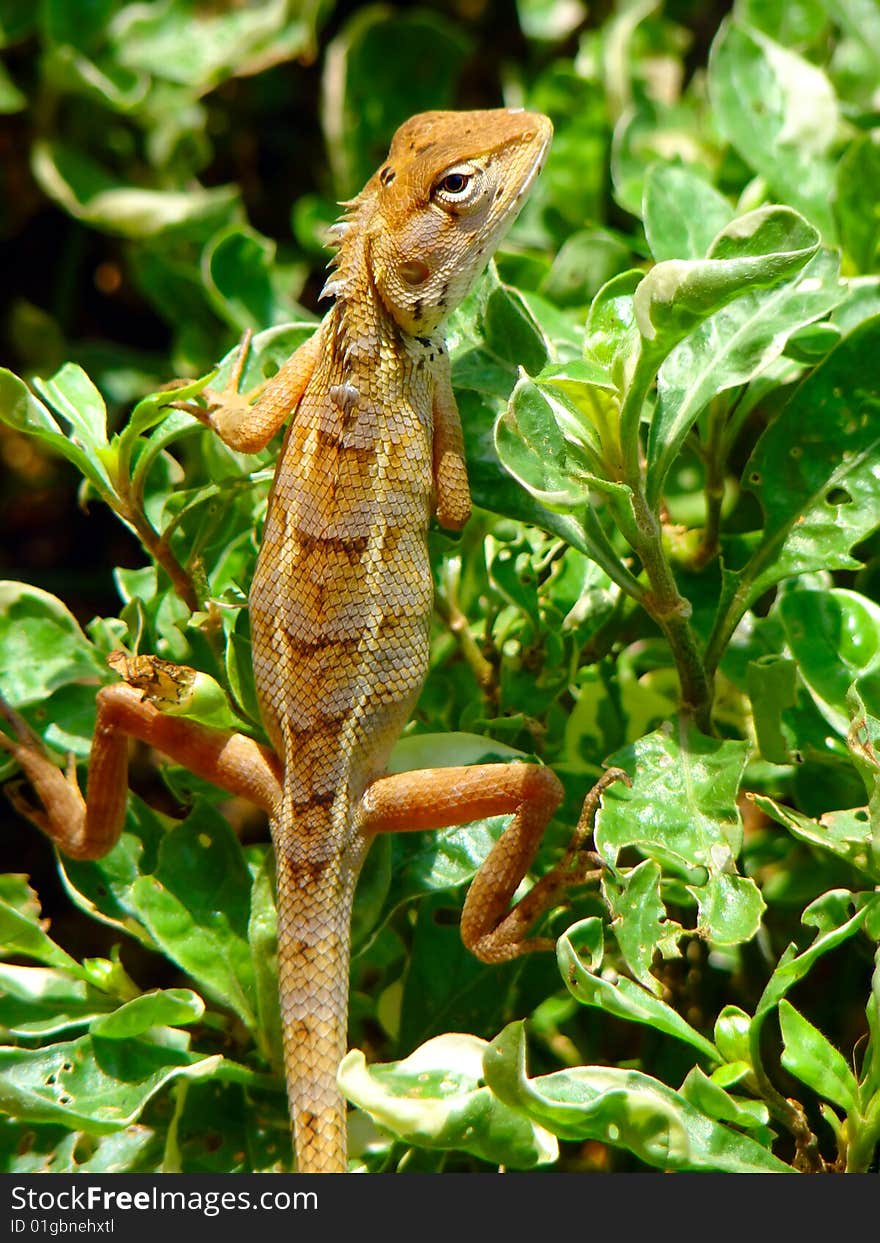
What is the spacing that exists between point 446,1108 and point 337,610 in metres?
1.24

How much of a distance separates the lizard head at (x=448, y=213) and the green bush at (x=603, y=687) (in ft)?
0.43

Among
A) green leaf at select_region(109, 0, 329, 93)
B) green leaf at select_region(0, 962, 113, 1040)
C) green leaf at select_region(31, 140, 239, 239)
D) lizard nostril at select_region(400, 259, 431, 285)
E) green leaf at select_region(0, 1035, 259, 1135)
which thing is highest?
green leaf at select_region(109, 0, 329, 93)

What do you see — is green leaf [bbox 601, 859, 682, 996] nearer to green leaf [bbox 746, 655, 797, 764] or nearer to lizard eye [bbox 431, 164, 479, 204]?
green leaf [bbox 746, 655, 797, 764]

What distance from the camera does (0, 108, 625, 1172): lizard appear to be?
288 centimetres

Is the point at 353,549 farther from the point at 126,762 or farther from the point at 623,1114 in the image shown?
the point at 623,1114

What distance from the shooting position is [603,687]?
3.26m

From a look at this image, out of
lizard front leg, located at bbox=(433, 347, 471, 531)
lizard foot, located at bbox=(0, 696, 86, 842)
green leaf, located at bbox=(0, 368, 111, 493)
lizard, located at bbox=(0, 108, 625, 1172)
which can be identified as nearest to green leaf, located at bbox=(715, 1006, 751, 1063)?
lizard, located at bbox=(0, 108, 625, 1172)

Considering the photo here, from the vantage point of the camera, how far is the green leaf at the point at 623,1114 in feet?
7.12

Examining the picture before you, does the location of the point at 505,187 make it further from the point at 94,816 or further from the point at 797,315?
the point at 94,816

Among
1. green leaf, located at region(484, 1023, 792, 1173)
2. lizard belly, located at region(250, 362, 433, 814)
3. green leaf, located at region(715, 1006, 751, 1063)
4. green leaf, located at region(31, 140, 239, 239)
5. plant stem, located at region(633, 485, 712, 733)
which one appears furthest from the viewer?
green leaf, located at region(31, 140, 239, 239)

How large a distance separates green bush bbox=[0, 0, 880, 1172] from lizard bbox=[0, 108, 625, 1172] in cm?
9

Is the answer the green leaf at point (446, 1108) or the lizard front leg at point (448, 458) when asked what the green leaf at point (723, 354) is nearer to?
the lizard front leg at point (448, 458)

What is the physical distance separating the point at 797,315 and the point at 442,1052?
1711 mm

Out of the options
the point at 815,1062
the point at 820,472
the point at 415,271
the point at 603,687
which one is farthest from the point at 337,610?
the point at 815,1062
